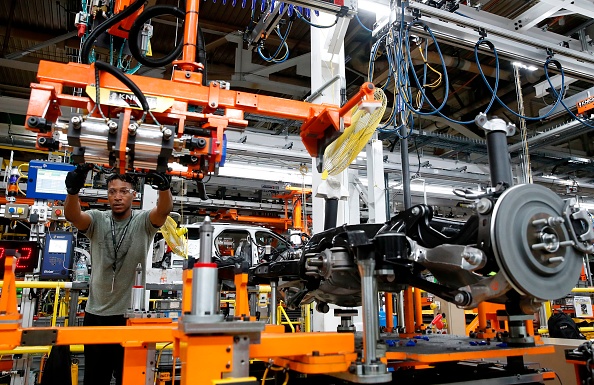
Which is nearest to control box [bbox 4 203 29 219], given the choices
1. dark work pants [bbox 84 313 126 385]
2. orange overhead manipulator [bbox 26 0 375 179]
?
dark work pants [bbox 84 313 126 385]

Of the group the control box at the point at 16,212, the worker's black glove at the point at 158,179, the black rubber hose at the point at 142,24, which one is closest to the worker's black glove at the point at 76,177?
the worker's black glove at the point at 158,179

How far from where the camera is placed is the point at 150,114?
1788mm

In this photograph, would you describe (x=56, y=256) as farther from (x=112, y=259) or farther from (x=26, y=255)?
(x=112, y=259)

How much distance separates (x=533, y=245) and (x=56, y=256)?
4.56 metres

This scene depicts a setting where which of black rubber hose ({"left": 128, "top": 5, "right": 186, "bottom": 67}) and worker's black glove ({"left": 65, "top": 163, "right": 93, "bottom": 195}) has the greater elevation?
black rubber hose ({"left": 128, "top": 5, "right": 186, "bottom": 67})

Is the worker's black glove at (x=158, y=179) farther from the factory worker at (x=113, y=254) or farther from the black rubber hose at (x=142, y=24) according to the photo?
the black rubber hose at (x=142, y=24)

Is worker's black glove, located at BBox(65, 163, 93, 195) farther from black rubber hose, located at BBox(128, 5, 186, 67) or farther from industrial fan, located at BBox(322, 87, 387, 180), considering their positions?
industrial fan, located at BBox(322, 87, 387, 180)

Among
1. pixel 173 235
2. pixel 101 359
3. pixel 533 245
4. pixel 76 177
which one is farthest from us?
→ pixel 173 235

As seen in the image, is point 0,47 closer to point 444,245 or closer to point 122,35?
point 122,35

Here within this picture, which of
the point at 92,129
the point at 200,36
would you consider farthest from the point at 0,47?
the point at 92,129

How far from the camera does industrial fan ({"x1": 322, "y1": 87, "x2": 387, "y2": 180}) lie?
6.93ft

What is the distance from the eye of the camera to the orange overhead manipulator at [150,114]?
169cm

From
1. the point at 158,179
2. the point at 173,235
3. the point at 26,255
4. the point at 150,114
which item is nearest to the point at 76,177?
the point at 158,179

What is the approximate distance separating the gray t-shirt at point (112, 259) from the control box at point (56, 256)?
1918 millimetres
